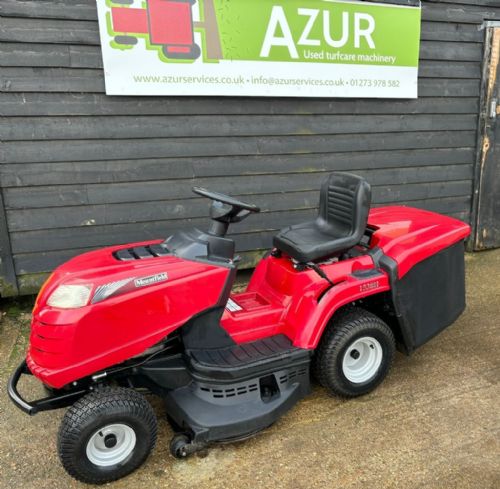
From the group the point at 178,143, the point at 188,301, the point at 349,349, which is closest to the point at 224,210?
the point at 188,301

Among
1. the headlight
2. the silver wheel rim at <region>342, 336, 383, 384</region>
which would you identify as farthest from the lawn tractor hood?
the silver wheel rim at <region>342, 336, 383, 384</region>

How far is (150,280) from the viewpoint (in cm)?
220

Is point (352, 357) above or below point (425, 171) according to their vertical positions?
below

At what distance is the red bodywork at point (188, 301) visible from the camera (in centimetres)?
206

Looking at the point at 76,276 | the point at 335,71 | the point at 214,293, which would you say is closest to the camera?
the point at 76,276

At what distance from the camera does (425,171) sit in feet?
16.3

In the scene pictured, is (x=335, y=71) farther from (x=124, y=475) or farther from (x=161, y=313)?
(x=124, y=475)

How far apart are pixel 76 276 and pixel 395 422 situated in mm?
1813

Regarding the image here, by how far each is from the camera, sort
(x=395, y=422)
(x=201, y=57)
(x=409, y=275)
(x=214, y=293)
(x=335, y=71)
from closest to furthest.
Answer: (x=214, y=293)
(x=395, y=422)
(x=409, y=275)
(x=201, y=57)
(x=335, y=71)

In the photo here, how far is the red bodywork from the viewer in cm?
206

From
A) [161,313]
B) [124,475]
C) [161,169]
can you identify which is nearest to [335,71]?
[161,169]

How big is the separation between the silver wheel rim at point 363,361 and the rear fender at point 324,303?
29 cm

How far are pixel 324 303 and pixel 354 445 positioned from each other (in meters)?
0.73

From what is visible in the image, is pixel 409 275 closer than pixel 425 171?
Yes
